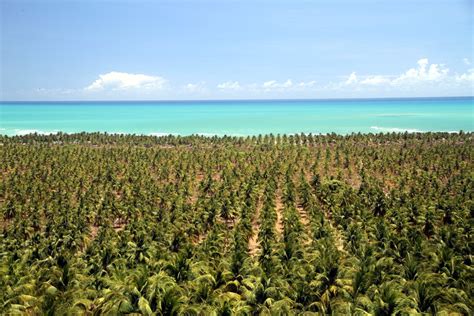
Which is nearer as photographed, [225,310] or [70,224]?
[225,310]

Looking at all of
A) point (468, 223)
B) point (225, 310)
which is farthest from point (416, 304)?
point (468, 223)

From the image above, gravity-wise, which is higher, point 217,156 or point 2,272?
point 217,156

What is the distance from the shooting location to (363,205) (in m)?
61.5

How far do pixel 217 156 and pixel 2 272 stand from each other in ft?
254

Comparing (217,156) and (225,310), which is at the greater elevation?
(217,156)

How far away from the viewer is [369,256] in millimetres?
35688

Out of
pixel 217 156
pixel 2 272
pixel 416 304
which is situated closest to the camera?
pixel 416 304

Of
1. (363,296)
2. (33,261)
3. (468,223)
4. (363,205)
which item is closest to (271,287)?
(363,296)

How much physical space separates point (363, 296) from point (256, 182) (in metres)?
50.7

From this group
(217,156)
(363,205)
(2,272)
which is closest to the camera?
(2,272)

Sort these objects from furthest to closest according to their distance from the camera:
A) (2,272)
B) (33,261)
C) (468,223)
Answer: (468,223), (33,261), (2,272)

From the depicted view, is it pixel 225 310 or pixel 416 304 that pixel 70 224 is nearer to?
pixel 225 310

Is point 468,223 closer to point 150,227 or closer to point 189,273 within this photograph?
point 189,273

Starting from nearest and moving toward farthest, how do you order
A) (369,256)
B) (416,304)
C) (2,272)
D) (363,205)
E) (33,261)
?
(416,304)
(2,272)
(369,256)
(33,261)
(363,205)
